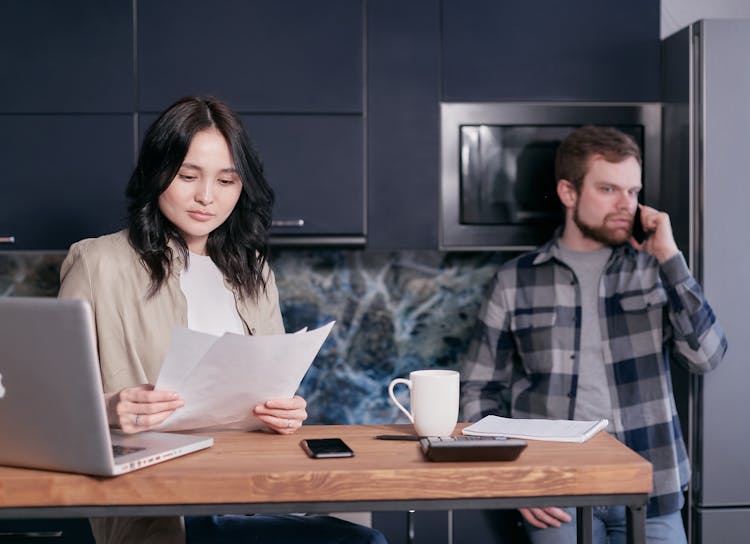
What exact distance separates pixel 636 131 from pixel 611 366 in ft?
2.60

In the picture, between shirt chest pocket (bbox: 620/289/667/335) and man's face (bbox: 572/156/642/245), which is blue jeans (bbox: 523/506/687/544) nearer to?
shirt chest pocket (bbox: 620/289/667/335)

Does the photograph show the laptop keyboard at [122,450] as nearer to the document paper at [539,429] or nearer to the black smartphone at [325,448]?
the black smartphone at [325,448]

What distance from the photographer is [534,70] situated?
257 centimetres

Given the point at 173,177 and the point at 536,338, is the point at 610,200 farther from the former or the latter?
the point at 173,177

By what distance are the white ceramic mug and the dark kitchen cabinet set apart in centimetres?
139

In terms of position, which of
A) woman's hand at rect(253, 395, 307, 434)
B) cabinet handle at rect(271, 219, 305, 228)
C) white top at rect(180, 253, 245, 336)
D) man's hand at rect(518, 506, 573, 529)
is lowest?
man's hand at rect(518, 506, 573, 529)

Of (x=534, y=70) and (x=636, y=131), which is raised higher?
(x=534, y=70)

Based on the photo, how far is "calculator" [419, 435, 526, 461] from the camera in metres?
1.18

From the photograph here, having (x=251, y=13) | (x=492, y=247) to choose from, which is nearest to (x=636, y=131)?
(x=492, y=247)

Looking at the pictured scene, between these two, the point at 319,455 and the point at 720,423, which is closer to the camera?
the point at 319,455

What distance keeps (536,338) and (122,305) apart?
124 cm

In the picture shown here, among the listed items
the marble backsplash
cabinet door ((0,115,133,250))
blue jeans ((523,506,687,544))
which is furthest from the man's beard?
cabinet door ((0,115,133,250))

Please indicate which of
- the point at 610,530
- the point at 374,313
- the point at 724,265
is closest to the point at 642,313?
the point at 724,265

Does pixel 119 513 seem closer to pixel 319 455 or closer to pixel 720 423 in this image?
pixel 319 455
